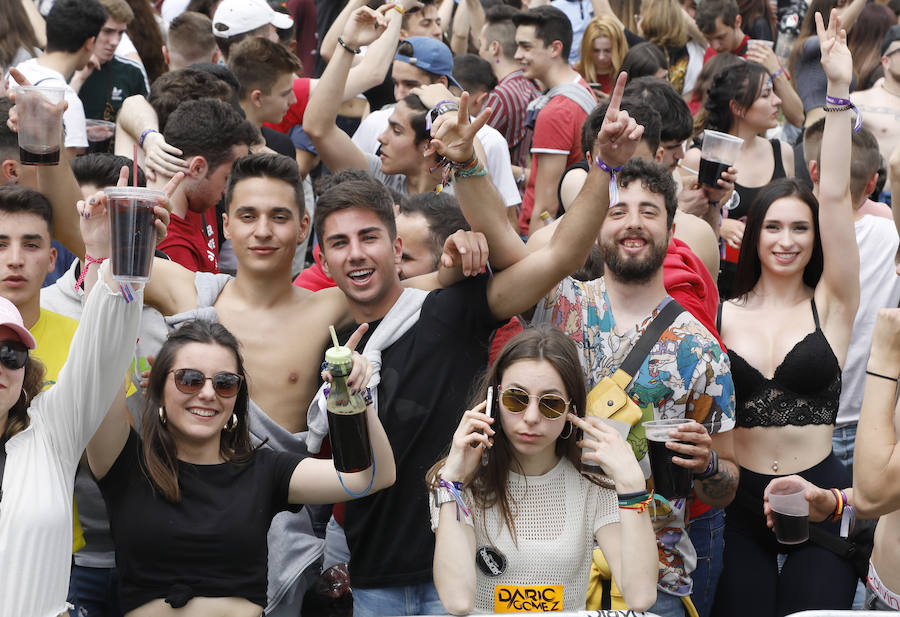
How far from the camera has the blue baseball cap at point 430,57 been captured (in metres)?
6.81

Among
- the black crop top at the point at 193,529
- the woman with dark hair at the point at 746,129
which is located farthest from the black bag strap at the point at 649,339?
the woman with dark hair at the point at 746,129

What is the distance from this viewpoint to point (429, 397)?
11.3ft

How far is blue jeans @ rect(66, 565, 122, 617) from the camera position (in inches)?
137

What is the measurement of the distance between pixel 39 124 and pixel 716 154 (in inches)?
109

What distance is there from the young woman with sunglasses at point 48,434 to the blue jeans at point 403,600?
96 centimetres

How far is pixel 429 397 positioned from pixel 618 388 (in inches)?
23.9

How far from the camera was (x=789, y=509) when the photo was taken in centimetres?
354

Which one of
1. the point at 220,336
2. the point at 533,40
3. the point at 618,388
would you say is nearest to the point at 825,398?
the point at 618,388

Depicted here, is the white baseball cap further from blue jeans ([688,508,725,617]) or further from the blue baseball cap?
blue jeans ([688,508,725,617])

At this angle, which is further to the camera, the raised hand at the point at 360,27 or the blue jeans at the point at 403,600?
the raised hand at the point at 360,27

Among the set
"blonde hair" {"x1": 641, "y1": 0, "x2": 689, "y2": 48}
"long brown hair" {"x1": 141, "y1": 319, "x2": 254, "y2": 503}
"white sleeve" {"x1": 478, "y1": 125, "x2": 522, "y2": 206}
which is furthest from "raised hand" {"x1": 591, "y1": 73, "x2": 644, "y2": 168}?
"blonde hair" {"x1": 641, "y1": 0, "x2": 689, "y2": 48}

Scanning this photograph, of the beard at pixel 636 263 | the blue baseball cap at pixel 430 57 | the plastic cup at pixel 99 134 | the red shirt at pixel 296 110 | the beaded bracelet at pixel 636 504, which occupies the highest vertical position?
the blue baseball cap at pixel 430 57

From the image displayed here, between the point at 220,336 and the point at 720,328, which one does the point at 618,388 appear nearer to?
the point at 720,328

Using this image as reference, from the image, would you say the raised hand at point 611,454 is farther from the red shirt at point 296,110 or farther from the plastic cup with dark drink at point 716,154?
the red shirt at point 296,110
